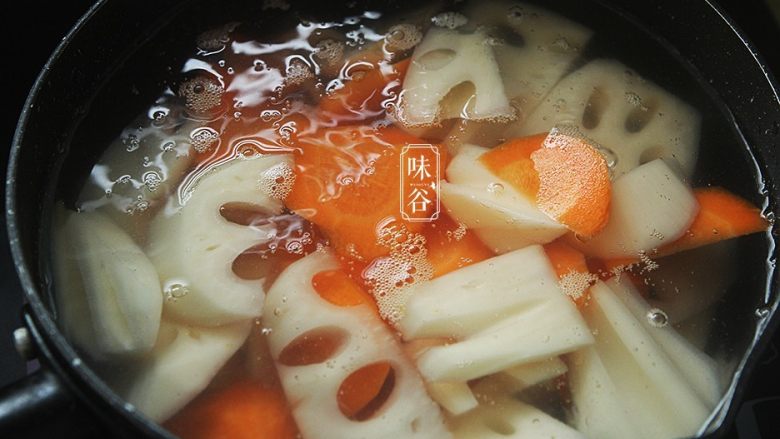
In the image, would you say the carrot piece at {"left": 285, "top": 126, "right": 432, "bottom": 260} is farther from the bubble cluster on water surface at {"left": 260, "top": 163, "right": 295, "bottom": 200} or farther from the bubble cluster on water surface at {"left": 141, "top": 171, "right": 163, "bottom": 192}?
the bubble cluster on water surface at {"left": 141, "top": 171, "right": 163, "bottom": 192}

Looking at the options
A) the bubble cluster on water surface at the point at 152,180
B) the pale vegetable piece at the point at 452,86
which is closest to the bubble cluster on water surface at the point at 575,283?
the pale vegetable piece at the point at 452,86

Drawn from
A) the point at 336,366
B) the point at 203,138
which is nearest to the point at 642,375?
the point at 336,366

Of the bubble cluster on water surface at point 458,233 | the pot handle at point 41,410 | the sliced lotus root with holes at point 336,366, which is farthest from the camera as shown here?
the bubble cluster on water surface at point 458,233

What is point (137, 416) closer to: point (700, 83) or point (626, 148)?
point (626, 148)

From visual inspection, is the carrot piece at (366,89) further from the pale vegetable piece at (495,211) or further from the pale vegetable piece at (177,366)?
the pale vegetable piece at (177,366)

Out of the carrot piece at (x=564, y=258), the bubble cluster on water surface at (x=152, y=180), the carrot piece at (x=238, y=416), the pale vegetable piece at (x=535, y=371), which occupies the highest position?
the bubble cluster on water surface at (x=152, y=180)

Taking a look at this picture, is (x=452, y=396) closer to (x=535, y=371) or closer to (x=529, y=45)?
(x=535, y=371)
